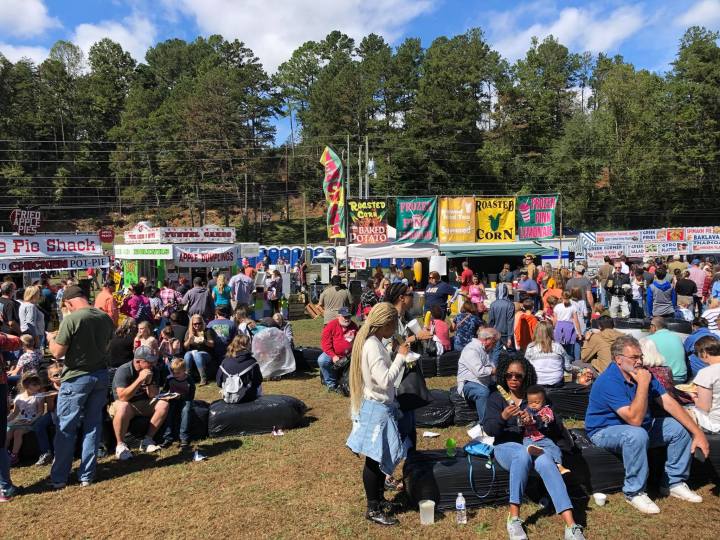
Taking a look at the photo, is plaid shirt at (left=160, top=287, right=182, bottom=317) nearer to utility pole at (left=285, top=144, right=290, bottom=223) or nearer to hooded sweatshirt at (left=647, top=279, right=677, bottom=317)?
hooded sweatshirt at (left=647, top=279, right=677, bottom=317)

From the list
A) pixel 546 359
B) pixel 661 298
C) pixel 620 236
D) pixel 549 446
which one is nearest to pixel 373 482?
pixel 549 446

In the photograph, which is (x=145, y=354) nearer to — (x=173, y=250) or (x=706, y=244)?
(x=173, y=250)

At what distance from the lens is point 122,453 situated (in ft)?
17.4

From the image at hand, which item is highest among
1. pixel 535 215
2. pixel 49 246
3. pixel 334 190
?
pixel 334 190

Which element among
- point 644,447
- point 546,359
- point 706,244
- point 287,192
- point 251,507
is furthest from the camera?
point 287,192

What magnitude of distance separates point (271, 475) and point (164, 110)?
57.4 meters

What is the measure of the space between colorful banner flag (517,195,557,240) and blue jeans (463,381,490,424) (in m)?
16.5

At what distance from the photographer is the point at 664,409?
14.0ft

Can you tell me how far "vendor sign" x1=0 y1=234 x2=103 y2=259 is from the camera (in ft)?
49.5

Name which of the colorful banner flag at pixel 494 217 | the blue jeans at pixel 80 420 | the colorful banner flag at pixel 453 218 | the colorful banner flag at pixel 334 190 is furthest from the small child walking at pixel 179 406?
the colorful banner flag at pixel 494 217

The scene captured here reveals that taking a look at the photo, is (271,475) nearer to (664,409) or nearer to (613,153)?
(664,409)

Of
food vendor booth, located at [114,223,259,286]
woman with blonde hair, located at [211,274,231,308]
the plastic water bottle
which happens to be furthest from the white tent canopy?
the plastic water bottle

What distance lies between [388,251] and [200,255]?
6.01 metres

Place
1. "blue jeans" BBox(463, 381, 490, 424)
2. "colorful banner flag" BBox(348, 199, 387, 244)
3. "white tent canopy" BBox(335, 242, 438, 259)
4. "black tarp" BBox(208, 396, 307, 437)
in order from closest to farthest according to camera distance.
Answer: "blue jeans" BBox(463, 381, 490, 424) → "black tarp" BBox(208, 396, 307, 437) → "white tent canopy" BBox(335, 242, 438, 259) → "colorful banner flag" BBox(348, 199, 387, 244)
